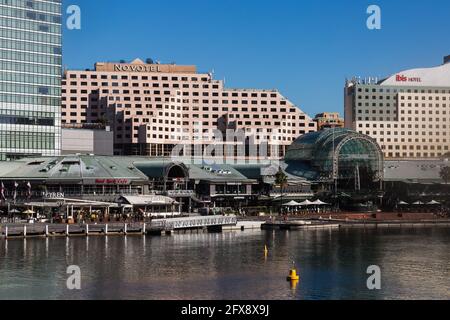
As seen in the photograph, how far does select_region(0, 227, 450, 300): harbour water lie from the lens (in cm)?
8444

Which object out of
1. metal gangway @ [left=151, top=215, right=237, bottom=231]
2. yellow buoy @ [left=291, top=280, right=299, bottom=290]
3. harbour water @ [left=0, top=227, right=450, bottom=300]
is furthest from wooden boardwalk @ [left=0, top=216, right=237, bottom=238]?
yellow buoy @ [left=291, top=280, right=299, bottom=290]

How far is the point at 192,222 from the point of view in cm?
15500

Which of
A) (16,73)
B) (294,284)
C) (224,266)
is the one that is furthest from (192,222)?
(294,284)

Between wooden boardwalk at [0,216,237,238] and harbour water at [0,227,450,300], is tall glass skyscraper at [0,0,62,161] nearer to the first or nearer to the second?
wooden boardwalk at [0,216,237,238]

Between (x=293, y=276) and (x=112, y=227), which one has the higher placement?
(x=112, y=227)

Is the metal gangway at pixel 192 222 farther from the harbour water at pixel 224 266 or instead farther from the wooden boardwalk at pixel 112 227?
the harbour water at pixel 224 266

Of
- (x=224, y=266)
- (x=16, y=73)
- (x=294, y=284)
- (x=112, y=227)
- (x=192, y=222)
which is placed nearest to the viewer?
(x=294, y=284)

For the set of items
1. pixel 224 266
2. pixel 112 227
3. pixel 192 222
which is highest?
pixel 192 222

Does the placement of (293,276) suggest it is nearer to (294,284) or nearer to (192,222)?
(294,284)

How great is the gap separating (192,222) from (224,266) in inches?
2085

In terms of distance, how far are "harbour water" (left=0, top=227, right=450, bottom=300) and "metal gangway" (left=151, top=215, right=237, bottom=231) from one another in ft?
15.1

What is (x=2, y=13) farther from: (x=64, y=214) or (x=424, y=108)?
(x=424, y=108)
